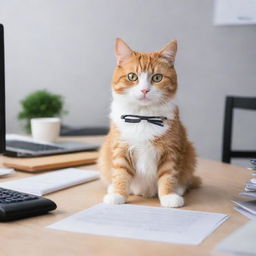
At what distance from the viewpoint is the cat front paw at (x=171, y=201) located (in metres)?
1.05

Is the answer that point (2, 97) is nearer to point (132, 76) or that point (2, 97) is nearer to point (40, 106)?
point (132, 76)

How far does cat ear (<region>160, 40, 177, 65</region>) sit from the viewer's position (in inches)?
45.3

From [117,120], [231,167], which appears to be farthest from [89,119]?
[117,120]

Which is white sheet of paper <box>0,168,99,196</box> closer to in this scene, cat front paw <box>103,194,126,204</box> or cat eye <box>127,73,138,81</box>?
cat front paw <box>103,194,126,204</box>

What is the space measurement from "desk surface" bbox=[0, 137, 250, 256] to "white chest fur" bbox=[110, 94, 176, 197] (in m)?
0.05

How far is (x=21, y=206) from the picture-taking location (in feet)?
3.07

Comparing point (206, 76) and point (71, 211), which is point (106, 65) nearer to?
point (206, 76)

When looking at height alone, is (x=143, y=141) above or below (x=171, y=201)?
above

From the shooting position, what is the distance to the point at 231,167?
1.63m

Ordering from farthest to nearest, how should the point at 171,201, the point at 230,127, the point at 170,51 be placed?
1. the point at 230,127
2. the point at 170,51
3. the point at 171,201

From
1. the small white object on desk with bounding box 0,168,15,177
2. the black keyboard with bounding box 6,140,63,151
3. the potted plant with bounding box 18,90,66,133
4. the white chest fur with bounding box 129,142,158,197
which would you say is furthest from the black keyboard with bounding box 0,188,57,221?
the potted plant with bounding box 18,90,66,133

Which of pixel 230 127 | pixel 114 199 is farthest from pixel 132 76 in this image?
pixel 230 127

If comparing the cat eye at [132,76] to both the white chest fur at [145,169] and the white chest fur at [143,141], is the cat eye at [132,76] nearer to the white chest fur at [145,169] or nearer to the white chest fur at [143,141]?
the white chest fur at [143,141]

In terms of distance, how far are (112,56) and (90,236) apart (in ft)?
9.10
